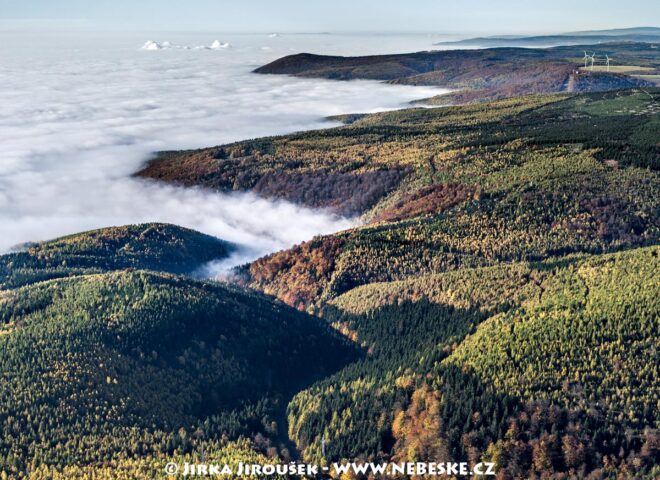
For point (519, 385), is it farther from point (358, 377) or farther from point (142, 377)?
point (142, 377)

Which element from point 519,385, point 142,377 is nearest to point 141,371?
point 142,377

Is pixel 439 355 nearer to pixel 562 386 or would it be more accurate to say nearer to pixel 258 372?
pixel 562 386

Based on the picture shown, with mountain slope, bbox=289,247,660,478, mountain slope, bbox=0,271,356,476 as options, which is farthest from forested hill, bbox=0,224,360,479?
mountain slope, bbox=289,247,660,478

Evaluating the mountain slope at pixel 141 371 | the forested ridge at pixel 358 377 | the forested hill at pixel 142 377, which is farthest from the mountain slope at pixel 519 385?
the mountain slope at pixel 141 371

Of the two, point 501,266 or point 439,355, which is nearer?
point 439,355

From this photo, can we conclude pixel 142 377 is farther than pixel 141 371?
No

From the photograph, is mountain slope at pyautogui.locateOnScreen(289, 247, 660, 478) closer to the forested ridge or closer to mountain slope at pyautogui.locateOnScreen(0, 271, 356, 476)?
the forested ridge

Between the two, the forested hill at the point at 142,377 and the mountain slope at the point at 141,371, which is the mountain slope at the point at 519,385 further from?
the mountain slope at the point at 141,371

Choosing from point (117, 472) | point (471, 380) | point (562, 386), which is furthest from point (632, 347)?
point (117, 472)
